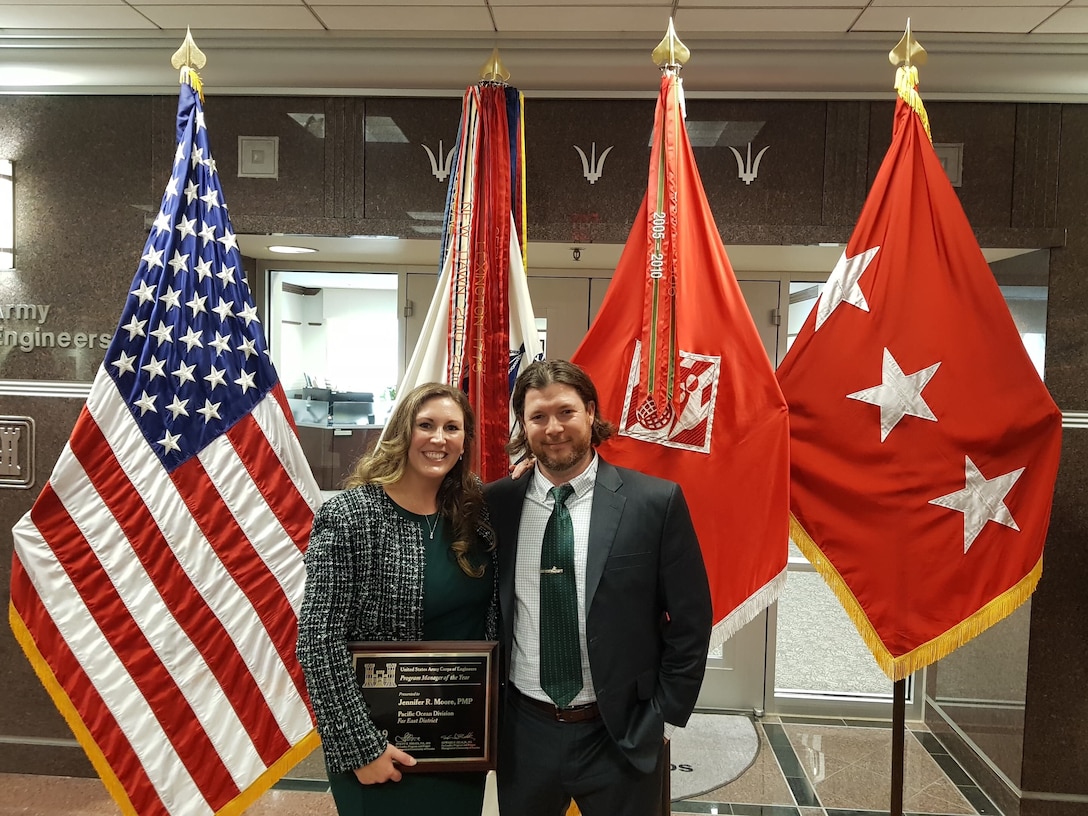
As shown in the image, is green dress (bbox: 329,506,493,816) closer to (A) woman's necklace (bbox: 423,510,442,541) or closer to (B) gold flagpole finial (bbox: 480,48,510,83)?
(A) woman's necklace (bbox: 423,510,442,541)

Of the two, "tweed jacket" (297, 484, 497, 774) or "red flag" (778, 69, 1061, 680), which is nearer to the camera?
"tweed jacket" (297, 484, 497, 774)

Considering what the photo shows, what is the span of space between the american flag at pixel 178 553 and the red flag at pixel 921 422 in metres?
1.61

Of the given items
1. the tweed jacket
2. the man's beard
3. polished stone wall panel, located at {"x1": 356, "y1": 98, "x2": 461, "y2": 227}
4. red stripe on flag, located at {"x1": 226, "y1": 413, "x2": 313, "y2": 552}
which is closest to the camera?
the tweed jacket

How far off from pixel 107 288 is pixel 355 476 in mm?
1717

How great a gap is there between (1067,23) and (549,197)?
171cm

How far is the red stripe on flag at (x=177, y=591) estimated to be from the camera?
2.09 metres

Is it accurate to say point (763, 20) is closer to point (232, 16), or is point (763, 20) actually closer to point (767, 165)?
point (767, 165)

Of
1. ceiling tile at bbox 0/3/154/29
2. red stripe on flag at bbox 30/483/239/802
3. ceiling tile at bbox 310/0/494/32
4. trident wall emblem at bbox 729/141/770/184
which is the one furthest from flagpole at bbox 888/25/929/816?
ceiling tile at bbox 0/3/154/29

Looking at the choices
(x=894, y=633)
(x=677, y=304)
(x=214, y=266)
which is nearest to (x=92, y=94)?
(x=214, y=266)

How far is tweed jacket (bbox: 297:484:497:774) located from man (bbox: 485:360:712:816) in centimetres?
21

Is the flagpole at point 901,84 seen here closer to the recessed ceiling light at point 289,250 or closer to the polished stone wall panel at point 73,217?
the recessed ceiling light at point 289,250

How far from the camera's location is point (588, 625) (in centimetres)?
152

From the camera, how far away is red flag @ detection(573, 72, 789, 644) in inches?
81.5

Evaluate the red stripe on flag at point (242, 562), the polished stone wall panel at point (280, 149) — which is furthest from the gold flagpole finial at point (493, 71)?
the red stripe on flag at point (242, 562)
